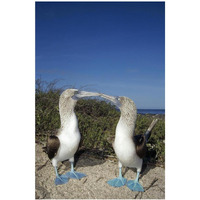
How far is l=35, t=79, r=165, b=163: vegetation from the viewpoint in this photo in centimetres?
304

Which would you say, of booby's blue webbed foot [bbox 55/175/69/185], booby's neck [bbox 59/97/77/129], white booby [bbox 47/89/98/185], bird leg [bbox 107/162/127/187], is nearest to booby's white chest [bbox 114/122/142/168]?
bird leg [bbox 107/162/127/187]

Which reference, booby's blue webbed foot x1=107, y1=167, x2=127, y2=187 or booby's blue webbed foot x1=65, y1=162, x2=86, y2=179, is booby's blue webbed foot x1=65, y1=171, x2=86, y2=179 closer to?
booby's blue webbed foot x1=65, y1=162, x2=86, y2=179

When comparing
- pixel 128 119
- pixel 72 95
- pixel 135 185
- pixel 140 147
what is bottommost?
pixel 135 185

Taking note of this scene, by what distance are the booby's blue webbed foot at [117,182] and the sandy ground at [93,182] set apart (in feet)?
0.13

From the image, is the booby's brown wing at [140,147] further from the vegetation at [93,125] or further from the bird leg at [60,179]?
the bird leg at [60,179]

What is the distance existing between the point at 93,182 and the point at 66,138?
1.97 ft

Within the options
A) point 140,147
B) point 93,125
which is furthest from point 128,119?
point 93,125

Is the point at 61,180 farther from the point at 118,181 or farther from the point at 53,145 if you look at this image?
the point at 118,181

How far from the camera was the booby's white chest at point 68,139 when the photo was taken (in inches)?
90.6

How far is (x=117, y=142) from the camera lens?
7.28 ft

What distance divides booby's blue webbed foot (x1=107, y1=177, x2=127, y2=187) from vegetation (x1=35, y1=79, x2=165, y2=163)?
52cm

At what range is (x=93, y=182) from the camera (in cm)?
236

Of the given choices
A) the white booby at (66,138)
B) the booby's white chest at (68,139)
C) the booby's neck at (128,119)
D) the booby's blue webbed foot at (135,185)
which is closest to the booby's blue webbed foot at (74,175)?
the white booby at (66,138)

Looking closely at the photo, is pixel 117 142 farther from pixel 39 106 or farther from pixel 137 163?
pixel 39 106
